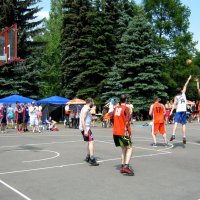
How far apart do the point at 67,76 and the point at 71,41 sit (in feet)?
15.0

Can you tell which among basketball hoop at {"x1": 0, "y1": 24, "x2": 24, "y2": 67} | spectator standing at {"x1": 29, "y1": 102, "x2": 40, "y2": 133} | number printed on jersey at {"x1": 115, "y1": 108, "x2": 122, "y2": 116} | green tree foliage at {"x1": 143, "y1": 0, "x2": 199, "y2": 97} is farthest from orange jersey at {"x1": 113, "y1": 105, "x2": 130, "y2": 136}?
green tree foliage at {"x1": 143, "y1": 0, "x2": 199, "y2": 97}

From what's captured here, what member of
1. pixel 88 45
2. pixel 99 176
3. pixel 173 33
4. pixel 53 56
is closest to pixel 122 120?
pixel 99 176

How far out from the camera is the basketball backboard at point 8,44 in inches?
594

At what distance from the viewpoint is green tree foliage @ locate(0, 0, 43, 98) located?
134 ft

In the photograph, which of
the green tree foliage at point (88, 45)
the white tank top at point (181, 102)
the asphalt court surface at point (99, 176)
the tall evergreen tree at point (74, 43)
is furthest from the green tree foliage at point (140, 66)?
the asphalt court surface at point (99, 176)

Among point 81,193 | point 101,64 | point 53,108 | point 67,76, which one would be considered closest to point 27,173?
point 81,193

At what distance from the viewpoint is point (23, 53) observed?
4306 centimetres

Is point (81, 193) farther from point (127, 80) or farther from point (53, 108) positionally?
point (127, 80)

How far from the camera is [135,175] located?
9.05 m

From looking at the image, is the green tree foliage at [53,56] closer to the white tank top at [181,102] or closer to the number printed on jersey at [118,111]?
the white tank top at [181,102]

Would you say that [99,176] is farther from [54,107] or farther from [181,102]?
[54,107]

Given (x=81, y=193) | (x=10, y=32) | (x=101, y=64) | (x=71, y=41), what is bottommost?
(x=81, y=193)

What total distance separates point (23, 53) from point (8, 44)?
28417mm

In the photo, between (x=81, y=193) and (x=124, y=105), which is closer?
(x=81, y=193)
